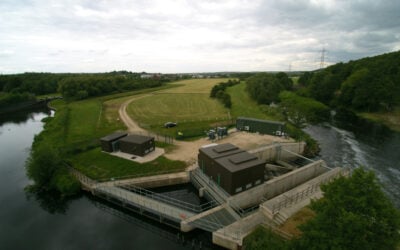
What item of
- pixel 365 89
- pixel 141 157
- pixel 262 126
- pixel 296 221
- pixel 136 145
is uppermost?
pixel 365 89

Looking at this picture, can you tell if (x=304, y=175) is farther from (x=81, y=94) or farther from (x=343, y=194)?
(x=81, y=94)

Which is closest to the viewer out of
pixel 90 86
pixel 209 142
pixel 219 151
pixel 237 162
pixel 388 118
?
pixel 237 162

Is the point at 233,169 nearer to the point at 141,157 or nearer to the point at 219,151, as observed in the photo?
the point at 219,151

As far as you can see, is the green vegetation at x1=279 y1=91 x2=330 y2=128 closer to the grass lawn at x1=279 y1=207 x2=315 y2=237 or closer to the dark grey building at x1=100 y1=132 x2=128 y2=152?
the grass lawn at x1=279 y1=207 x2=315 y2=237

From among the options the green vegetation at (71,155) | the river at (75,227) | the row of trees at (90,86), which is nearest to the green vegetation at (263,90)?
the green vegetation at (71,155)

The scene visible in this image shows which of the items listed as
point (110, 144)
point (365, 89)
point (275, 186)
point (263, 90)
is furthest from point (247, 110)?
point (110, 144)

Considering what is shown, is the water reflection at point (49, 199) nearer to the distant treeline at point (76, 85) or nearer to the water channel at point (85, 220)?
the water channel at point (85, 220)

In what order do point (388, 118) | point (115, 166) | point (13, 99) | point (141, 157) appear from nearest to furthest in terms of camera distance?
point (115, 166)
point (141, 157)
point (388, 118)
point (13, 99)
